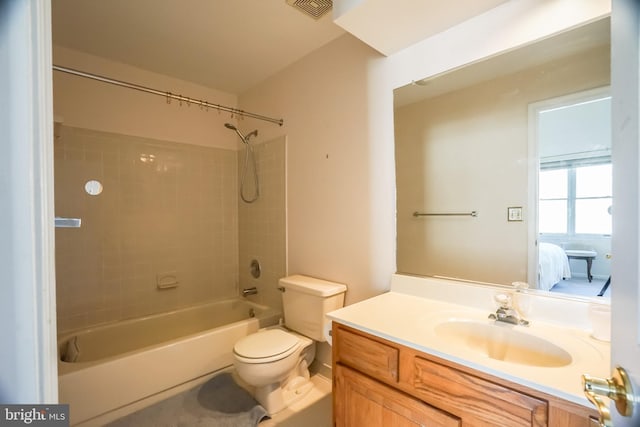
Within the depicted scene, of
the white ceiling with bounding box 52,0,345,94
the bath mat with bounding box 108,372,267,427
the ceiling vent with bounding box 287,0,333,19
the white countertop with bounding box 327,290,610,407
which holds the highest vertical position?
the white ceiling with bounding box 52,0,345,94

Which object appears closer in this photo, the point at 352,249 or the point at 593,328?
the point at 593,328

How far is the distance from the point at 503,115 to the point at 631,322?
4.13 feet

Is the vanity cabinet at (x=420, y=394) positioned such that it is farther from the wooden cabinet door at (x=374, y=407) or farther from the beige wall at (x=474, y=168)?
the beige wall at (x=474, y=168)

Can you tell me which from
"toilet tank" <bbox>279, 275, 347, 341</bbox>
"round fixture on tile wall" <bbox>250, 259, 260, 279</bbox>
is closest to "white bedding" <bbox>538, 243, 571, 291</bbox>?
"toilet tank" <bbox>279, 275, 347, 341</bbox>

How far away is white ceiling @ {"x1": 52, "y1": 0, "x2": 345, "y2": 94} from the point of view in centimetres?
171

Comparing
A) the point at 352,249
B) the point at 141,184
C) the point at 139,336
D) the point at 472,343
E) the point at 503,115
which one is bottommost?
the point at 139,336

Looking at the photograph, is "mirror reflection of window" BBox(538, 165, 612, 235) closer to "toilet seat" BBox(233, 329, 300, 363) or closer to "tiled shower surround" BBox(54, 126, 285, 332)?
"toilet seat" BBox(233, 329, 300, 363)

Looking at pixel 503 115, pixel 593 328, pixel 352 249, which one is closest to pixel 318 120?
pixel 352 249

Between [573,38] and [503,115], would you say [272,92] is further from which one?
[573,38]

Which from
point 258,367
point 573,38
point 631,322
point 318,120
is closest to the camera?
point 631,322

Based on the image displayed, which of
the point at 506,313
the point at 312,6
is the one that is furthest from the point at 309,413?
the point at 312,6

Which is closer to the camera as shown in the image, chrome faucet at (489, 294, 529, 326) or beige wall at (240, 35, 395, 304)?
chrome faucet at (489, 294, 529, 326)

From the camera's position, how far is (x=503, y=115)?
1421 mm

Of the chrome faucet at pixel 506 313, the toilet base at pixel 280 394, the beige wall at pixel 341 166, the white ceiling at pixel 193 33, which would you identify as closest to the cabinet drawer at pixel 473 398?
the chrome faucet at pixel 506 313
